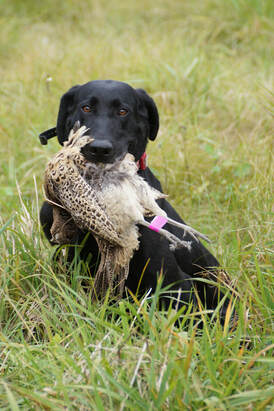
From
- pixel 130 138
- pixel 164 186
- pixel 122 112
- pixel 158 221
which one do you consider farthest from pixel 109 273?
pixel 164 186

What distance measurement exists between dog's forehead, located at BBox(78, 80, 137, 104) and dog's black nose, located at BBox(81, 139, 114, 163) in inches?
16.5

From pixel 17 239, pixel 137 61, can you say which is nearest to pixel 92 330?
pixel 17 239

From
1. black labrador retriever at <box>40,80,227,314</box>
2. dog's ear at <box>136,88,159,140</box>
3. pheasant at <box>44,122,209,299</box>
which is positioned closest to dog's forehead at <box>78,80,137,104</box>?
black labrador retriever at <box>40,80,227,314</box>

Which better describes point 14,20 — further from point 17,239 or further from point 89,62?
point 17,239

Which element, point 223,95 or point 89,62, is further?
point 89,62

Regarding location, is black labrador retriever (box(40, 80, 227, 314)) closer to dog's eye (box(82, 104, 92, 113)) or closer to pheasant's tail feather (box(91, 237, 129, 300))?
dog's eye (box(82, 104, 92, 113))

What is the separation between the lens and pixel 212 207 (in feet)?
11.6

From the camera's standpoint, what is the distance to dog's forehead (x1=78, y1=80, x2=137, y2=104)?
101 inches

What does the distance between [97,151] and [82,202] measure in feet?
0.98

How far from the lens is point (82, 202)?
6.55 feet

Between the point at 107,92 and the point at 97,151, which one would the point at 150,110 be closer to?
the point at 107,92

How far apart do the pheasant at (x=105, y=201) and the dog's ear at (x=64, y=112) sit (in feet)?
1.43

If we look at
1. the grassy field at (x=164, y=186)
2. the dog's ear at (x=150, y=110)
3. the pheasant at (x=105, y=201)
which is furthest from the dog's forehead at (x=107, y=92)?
the grassy field at (x=164, y=186)

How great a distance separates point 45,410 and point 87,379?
7.3 inches
